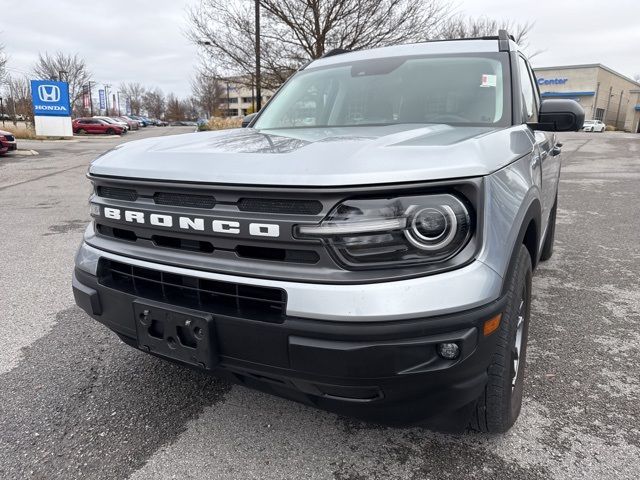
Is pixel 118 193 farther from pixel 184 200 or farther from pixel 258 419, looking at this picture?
pixel 258 419

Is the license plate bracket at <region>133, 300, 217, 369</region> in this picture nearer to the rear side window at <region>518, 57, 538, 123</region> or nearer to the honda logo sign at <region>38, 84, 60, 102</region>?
the rear side window at <region>518, 57, 538, 123</region>

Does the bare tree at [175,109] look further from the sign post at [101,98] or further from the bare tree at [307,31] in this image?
the bare tree at [307,31]

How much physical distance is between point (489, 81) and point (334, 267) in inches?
70.8

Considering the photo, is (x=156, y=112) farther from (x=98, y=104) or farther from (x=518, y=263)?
(x=518, y=263)

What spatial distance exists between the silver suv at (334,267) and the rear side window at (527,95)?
0.98 metres

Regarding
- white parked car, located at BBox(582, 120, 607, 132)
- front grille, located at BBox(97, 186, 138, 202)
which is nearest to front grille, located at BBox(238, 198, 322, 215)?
front grille, located at BBox(97, 186, 138, 202)

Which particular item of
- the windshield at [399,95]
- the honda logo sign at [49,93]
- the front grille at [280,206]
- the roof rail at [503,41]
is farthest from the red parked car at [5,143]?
the front grille at [280,206]

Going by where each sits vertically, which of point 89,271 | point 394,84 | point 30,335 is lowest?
point 30,335

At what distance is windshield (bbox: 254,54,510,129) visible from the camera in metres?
2.67

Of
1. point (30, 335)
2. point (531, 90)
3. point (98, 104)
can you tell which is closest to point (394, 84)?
point (531, 90)

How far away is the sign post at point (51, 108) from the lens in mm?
25434

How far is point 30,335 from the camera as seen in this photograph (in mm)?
3189

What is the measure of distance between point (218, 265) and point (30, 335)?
2230mm

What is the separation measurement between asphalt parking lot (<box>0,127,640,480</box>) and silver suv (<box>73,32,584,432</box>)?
0.24 metres
